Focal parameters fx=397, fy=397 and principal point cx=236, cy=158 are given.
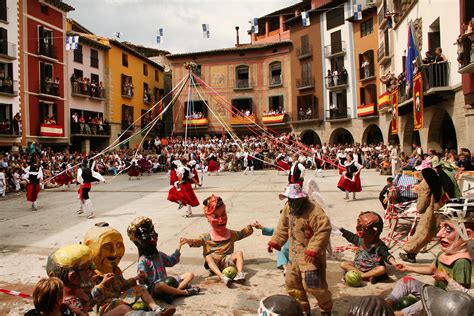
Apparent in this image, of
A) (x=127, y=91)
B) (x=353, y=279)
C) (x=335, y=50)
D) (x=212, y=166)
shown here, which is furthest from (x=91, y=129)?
(x=353, y=279)

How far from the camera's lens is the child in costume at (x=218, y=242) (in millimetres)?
5769

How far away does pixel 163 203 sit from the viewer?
13.0m

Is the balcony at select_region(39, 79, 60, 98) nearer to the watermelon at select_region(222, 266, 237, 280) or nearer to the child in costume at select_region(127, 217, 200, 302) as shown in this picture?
the child in costume at select_region(127, 217, 200, 302)

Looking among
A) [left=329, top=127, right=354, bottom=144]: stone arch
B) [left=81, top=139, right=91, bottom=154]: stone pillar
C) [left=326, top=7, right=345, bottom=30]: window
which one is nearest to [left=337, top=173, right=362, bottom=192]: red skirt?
[left=329, top=127, right=354, bottom=144]: stone arch

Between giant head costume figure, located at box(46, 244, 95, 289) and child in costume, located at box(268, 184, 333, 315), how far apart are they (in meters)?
2.08

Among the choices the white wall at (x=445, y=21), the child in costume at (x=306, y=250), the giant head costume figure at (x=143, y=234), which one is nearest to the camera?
the child in costume at (x=306, y=250)

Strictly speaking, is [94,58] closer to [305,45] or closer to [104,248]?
[305,45]

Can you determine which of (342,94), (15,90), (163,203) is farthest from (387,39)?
(15,90)

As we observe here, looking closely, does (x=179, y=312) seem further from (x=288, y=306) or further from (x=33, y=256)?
(x=33, y=256)

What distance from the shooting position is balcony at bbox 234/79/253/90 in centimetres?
3884

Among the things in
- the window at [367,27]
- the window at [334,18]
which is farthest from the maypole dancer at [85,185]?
the window at [334,18]

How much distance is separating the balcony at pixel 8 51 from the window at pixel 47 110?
12.5 feet

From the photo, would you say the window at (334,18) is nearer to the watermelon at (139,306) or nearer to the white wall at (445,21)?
the white wall at (445,21)

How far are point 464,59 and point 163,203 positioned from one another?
10.6 meters
